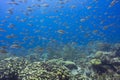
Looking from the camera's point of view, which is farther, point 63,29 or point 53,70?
point 63,29

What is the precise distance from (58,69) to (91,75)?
305 centimetres

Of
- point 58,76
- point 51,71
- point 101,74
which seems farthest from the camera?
point 101,74

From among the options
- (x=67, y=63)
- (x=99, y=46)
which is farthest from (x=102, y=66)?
(x=99, y=46)

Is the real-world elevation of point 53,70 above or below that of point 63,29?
below

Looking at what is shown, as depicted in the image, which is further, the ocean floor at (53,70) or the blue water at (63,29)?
the blue water at (63,29)

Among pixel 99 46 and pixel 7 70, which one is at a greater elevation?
pixel 99 46

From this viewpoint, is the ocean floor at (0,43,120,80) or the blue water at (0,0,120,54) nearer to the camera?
the ocean floor at (0,43,120,80)

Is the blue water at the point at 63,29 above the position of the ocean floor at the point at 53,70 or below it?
above

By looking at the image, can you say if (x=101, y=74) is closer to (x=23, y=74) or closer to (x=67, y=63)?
(x=67, y=63)

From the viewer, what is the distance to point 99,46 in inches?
810

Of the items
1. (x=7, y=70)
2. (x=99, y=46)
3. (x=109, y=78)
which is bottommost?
(x=109, y=78)

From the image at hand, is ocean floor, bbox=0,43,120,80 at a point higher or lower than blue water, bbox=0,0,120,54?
lower

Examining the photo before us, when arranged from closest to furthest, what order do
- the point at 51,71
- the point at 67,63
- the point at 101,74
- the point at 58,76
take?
the point at 58,76
the point at 51,71
the point at 101,74
the point at 67,63

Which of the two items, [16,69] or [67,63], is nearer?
[16,69]
